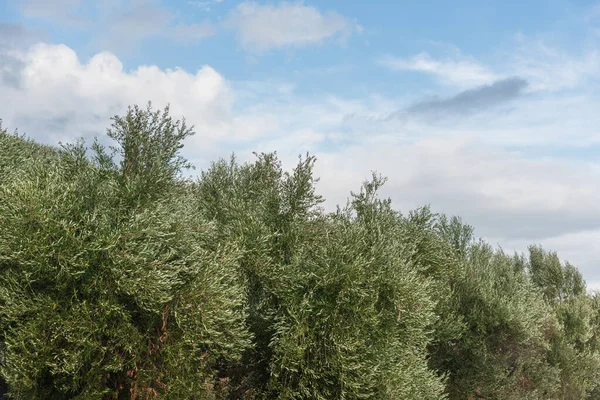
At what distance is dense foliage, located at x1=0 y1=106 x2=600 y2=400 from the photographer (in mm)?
23109

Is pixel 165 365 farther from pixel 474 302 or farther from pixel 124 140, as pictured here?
pixel 474 302

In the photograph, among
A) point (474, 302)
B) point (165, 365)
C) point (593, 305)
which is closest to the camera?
point (165, 365)

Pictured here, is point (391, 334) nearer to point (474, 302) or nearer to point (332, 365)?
point (332, 365)

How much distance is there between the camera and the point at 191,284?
82.9 ft

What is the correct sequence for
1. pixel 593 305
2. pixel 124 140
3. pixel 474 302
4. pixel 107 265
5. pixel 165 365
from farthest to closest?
pixel 593 305, pixel 474 302, pixel 124 140, pixel 165 365, pixel 107 265

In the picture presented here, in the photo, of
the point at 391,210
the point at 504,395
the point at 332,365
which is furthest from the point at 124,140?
the point at 504,395

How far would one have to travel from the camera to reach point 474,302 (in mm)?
45094

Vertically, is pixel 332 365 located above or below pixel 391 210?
below

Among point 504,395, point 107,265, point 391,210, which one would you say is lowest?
point 504,395

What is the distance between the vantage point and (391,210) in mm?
37938

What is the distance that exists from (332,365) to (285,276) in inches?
189

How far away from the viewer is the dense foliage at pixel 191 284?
2311 centimetres

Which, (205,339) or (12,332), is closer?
(12,332)

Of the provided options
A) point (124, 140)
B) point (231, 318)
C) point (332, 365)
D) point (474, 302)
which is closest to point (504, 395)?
point (474, 302)
